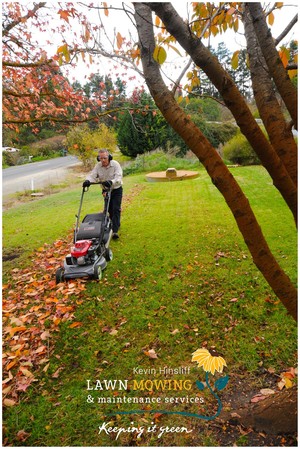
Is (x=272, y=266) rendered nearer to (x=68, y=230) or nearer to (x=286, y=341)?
(x=286, y=341)

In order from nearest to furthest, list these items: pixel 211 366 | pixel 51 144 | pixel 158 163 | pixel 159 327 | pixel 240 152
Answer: pixel 211 366
pixel 159 327
pixel 51 144
pixel 240 152
pixel 158 163

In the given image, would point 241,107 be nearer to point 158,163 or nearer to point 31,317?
point 31,317

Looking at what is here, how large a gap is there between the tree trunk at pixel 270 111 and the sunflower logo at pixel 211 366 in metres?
1.58

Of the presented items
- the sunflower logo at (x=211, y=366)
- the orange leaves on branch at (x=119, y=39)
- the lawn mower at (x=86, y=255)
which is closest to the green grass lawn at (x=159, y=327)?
the sunflower logo at (x=211, y=366)

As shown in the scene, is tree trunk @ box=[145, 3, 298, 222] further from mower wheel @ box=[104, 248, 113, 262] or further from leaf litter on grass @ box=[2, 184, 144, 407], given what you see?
mower wheel @ box=[104, 248, 113, 262]

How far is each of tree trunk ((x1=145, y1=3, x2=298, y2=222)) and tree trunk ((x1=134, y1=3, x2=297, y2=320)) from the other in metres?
0.19

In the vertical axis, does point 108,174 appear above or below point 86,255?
above

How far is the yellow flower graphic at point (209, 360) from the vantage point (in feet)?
7.82

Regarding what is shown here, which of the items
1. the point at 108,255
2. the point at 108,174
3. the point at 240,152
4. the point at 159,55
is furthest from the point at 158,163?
the point at 159,55

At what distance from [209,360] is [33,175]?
10.3 metres

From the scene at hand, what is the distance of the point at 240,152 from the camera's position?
1315cm

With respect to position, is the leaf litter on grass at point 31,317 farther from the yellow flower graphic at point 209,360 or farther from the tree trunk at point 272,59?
the tree trunk at point 272,59

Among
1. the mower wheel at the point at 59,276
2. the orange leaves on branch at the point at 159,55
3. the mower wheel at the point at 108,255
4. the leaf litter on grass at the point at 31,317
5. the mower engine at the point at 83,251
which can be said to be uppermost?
the orange leaves on branch at the point at 159,55

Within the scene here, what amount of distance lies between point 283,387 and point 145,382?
104 cm
